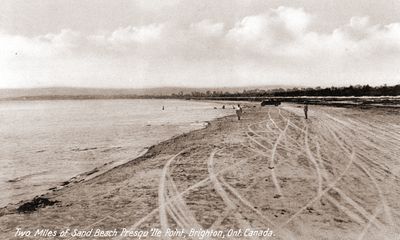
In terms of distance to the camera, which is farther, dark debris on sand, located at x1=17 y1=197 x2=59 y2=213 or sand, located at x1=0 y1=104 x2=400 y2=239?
dark debris on sand, located at x1=17 y1=197 x2=59 y2=213

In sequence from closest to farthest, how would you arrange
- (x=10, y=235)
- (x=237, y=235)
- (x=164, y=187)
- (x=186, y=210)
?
(x=237, y=235) < (x=10, y=235) < (x=186, y=210) < (x=164, y=187)

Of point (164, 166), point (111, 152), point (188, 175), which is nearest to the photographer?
point (188, 175)

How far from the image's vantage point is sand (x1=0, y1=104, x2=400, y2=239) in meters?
6.66

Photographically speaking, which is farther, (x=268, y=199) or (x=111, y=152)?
(x=111, y=152)

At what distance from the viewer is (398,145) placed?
14.6 metres

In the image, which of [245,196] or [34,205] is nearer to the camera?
[245,196]

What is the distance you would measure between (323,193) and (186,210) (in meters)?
3.31

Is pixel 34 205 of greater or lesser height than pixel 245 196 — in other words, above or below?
below

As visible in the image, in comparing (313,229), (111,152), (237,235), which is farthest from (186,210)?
(111,152)

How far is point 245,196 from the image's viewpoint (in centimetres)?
838

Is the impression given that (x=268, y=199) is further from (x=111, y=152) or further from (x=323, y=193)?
(x=111, y=152)

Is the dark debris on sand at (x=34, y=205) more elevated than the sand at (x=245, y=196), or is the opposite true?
the sand at (x=245, y=196)

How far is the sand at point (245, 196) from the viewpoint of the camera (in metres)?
6.66

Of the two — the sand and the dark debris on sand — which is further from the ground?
the sand
